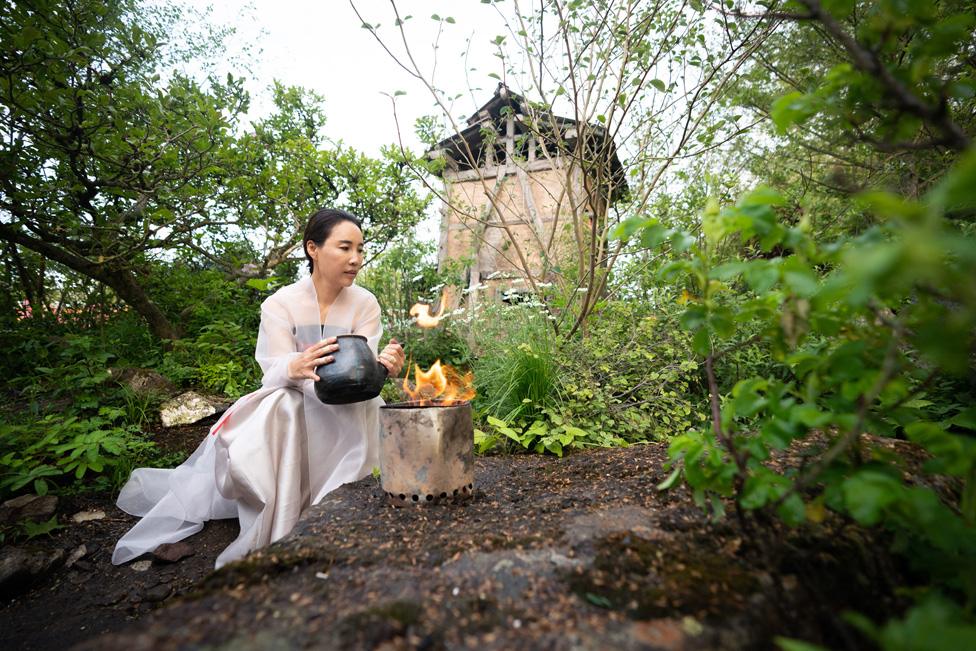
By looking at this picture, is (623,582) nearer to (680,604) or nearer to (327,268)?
(680,604)

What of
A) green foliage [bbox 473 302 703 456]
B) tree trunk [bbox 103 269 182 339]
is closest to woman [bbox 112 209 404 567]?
green foliage [bbox 473 302 703 456]

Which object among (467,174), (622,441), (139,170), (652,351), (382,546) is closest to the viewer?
(382,546)

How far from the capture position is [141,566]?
99.7 inches

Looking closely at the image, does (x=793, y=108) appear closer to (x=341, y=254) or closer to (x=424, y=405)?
(x=424, y=405)

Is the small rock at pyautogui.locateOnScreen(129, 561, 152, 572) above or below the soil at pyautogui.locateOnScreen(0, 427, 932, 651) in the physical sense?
below

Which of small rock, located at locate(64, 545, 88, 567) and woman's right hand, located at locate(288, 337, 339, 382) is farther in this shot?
small rock, located at locate(64, 545, 88, 567)

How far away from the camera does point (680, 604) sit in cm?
106

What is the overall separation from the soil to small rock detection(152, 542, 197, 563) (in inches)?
20.2

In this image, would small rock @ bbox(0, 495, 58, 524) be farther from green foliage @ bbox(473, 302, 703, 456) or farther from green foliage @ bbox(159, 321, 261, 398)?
green foliage @ bbox(473, 302, 703, 456)

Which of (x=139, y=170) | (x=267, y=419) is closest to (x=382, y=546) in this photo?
(x=267, y=419)

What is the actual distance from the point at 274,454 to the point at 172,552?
0.87 m

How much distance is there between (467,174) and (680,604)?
872 centimetres

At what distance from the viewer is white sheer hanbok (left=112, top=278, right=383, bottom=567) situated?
95.2 inches

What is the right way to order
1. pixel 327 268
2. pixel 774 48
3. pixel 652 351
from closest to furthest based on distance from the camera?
pixel 327 268, pixel 652 351, pixel 774 48
